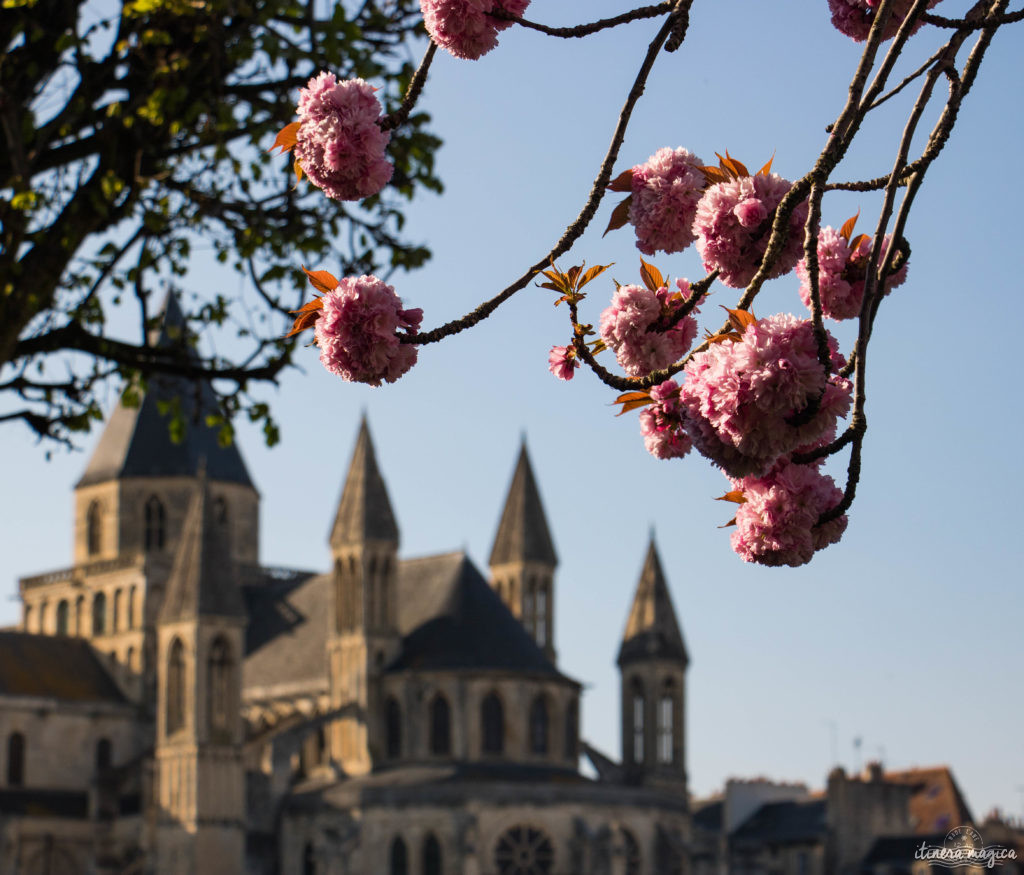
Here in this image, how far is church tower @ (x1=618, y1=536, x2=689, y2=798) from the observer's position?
242ft

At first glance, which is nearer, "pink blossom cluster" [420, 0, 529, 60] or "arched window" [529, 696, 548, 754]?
"pink blossom cluster" [420, 0, 529, 60]

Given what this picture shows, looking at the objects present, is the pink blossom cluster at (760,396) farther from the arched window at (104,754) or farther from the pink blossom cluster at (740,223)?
the arched window at (104,754)

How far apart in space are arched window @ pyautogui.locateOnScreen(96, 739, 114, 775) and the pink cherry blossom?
66780mm

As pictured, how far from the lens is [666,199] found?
20.9 feet

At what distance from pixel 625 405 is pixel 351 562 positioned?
207 ft

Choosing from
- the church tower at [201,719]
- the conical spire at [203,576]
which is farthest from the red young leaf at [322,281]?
the conical spire at [203,576]

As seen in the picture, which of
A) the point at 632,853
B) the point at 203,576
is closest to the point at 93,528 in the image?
the point at 203,576

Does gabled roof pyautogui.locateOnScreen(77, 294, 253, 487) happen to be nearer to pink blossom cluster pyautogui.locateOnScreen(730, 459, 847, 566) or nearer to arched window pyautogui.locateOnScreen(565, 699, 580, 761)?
arched window pyautogui.locateOnScreen(565, 699, 580, 761)

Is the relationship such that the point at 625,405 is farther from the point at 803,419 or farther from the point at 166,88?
the point at 166,88

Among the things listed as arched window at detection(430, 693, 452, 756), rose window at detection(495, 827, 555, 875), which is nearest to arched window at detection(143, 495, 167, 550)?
arched window at detection(430, 693, 452, 756)

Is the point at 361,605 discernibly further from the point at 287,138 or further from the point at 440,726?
the point at 287,138

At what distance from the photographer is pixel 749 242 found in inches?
232

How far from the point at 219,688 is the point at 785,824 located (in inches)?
1201

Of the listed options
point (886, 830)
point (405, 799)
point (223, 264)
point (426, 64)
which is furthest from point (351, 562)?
point (426, 64)
